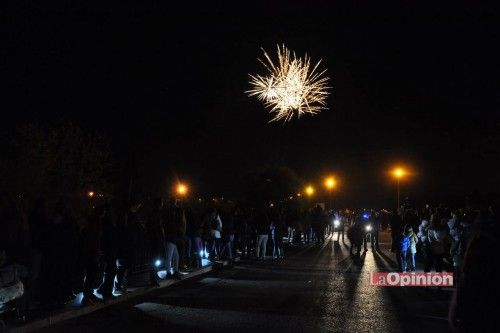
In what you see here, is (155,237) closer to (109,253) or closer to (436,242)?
(109,253)

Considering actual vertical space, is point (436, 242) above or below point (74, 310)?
above

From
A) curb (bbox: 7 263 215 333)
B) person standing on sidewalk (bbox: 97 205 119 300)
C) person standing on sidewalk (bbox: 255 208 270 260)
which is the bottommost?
curb (bbox: 7 263 215 333)

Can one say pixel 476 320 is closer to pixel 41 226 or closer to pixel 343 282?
pixel 41 226

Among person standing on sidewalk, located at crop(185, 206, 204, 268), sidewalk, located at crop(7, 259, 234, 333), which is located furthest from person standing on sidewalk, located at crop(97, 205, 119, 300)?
person standing on sidewalk, located at crop(185, 206, 204, 268)

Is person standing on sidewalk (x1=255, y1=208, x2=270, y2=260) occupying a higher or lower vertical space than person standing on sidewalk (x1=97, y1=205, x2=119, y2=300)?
higher

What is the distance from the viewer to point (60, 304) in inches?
409

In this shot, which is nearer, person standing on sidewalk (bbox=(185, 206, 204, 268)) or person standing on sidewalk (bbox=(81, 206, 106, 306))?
person standing on sidewalk (bbox=(81, 206, 106, 306))

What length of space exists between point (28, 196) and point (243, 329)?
32.1m

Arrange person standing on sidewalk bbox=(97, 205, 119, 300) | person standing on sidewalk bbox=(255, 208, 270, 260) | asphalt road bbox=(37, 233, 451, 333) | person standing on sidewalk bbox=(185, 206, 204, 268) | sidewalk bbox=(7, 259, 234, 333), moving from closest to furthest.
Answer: sidewalk bbox=(7, 259, 234, 333) < asphalt road bbox=(37, 233, 451, 333) < person standing on sidewalk bbox=(97, 205, 119, 300) < person standing on sidewalk bbox=(185, 206, 204, 268) < person standing on sidewalk bbox=(255, 208, 270, 260)

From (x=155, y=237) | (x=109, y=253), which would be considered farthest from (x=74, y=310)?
(x=155, y=237)

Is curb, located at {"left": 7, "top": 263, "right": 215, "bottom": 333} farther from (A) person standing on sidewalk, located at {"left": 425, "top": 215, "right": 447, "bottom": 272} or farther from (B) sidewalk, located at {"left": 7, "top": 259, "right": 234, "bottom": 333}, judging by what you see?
(A) person standing on sidewalk, located at {"left": 425, "top": 215, "right": 447, "bottom": 272}

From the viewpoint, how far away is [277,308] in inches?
431

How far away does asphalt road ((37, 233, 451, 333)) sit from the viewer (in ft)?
30.5

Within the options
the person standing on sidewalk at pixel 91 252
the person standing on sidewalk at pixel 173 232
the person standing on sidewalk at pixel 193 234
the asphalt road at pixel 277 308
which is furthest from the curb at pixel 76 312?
the person standing on sidewalk at pixel 193 234
